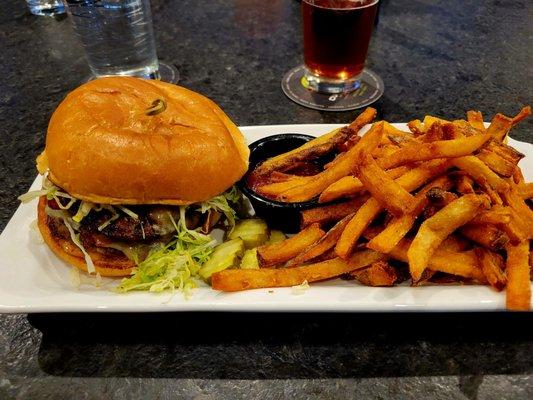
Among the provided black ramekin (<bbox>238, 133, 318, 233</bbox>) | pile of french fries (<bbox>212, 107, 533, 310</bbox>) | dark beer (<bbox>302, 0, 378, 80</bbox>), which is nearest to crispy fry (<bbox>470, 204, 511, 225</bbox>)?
pile of french fries (<bbox>212, 107, 533, 310</bbox>)

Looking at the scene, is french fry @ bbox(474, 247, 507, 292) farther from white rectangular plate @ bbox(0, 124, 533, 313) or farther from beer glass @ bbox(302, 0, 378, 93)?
beer glass @ bbox(302, 0, 378, 93)

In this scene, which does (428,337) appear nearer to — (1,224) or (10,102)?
(1,224)

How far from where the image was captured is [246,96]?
333 centimetres

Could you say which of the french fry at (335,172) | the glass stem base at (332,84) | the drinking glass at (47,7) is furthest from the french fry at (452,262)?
the drinking glass at (47,7)

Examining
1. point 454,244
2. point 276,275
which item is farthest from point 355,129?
point 276,275

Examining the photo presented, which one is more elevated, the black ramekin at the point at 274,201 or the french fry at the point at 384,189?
the french fry at the point at 384,189

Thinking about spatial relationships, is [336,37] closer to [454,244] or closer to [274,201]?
[274,201]

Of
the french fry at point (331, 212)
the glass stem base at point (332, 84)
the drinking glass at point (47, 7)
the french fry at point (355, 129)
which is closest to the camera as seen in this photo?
the french fry at point (331, 212)

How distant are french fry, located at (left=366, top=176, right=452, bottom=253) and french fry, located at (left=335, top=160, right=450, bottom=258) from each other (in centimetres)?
4

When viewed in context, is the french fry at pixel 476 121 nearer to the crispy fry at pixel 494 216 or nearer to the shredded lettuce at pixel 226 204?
the crispy fry at pixel 494 216

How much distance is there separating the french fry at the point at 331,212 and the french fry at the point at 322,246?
0.33ft

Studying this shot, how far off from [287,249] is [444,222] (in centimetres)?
56

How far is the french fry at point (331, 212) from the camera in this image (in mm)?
1903

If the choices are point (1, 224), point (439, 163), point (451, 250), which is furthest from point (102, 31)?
point (451, 250)
